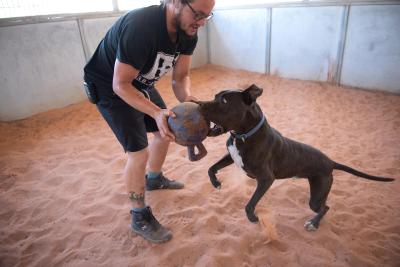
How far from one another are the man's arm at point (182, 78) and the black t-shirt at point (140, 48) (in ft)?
0.42

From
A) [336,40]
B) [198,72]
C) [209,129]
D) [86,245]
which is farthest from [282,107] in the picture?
[86,245]

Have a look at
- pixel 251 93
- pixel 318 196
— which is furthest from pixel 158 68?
pixel 318 196

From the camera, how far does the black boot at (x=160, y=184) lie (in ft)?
10.8

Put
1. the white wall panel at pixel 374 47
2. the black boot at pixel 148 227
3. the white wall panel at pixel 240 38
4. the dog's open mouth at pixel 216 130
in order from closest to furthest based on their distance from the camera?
the dog's open mouth at pixel 216 130, the black boot at pixel 148 227, the white wall panel at pixel 374 47, the white wall panel at pixel 240 38

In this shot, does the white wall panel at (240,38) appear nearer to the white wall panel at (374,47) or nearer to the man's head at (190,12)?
the white wall panel at (374,47)

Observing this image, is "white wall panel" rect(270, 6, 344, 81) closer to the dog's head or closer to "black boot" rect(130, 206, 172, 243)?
the dog's head

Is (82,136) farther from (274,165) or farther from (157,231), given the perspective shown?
(274,165)

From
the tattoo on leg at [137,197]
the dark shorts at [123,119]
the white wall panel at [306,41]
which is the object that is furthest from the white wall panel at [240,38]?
the tattoo on leg at [137,197]

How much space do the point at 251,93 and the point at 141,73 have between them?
0.95 metres

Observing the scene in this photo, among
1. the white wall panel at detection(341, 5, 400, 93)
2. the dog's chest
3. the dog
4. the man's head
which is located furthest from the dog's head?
the white wall panel at detection(341, 5, 400, 93)

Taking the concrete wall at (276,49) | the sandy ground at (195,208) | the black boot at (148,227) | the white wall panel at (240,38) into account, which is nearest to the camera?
the sandy ground at (195,208)

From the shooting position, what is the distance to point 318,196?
2.60 meters

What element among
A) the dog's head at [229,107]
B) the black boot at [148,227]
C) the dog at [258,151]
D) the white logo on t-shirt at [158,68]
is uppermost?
the white logo on t-shirt at [158,68]

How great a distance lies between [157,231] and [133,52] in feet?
5.19
